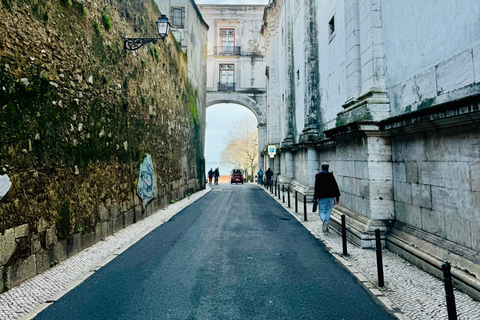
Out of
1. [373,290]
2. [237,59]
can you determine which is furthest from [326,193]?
[237,59]

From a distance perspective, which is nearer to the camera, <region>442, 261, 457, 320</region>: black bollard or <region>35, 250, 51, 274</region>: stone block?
<region>442, 261, 457, 320</region>: black bollard

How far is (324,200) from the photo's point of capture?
22.6ft

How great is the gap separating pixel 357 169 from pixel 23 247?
6.10 metres

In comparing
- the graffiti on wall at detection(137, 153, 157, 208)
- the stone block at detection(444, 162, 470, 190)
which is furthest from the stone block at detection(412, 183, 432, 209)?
the graffiti on wall at detection(137, 153, 157, 208)

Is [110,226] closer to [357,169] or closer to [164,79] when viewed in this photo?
[357,169]

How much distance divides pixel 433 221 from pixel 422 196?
449mm

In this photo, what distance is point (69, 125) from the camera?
5.29 metres

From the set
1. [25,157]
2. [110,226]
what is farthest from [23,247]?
[110,226]

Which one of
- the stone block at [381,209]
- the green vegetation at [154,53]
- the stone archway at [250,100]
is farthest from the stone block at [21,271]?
the stone archway at [250,100]

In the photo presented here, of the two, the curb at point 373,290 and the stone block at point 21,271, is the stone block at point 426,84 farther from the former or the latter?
the stone block at point 21,271

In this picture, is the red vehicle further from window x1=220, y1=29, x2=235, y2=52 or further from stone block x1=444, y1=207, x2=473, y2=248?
stone block x1=444, y1=207, x2=473, y2=248

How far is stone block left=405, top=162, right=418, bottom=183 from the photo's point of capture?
193 inches

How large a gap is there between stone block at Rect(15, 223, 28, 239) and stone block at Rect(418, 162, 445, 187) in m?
6.12

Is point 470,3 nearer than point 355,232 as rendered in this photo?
Yes
